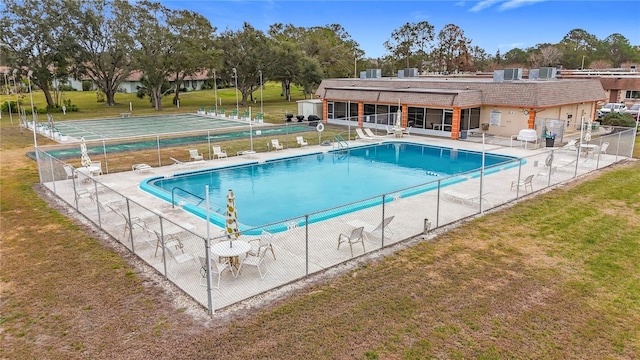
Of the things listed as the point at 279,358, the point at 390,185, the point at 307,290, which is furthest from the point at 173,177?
the point at 279,358

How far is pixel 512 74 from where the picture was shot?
104 feet

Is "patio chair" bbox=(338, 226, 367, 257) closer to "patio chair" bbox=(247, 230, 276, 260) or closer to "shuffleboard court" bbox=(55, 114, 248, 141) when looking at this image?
"patio chair" bbox=(247, 230, 276, 260)

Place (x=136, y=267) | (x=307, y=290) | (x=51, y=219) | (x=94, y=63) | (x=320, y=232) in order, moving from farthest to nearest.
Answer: (x=94, y=63) < (x=51, y=219) < (x=320, y=232) < (x=136, y=267) < (x=307, y=290)

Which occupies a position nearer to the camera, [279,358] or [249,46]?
[279,358]

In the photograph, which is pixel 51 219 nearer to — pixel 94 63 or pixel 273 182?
pixel 273 182

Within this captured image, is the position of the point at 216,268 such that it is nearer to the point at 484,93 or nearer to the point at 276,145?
the point at 276,145

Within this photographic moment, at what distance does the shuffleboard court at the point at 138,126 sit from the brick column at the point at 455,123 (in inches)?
711

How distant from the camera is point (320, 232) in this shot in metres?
12.2

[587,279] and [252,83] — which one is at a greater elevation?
[252,83]

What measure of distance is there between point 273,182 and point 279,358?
42.8 ft

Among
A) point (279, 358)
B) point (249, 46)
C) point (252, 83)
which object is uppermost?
point (249, 46)

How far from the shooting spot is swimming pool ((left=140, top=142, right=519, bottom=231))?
15680 millimetres

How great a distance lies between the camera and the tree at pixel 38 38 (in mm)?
45469

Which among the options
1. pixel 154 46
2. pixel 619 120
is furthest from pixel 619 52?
pixel 154 46
